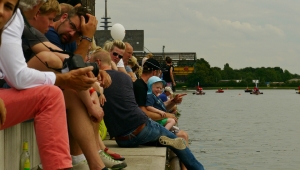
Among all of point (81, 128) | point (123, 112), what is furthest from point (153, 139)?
point (81, 128)

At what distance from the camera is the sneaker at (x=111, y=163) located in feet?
19.3

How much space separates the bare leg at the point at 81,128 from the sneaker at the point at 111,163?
0.63 meters

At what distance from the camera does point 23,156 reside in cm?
534

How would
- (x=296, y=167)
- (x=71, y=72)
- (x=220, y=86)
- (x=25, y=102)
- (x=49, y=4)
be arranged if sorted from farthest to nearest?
(x=220, y=86)
(x=296, y=167)
(x=49, y=4)
(x=71, y=72)
(x=25, y=102)

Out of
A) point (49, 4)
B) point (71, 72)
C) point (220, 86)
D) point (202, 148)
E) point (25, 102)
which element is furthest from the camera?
point (220, 86)

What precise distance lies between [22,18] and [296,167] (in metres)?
11.4

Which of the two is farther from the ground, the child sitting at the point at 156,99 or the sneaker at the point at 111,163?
the child sitting at the point at 156,99

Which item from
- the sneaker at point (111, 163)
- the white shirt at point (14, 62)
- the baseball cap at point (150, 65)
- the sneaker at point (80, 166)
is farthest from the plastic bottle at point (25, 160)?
the baseball cap at point (150, 65)

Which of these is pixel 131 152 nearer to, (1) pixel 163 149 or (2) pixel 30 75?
(1) pixel 163 149

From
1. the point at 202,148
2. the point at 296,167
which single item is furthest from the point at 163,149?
the point at 202,148

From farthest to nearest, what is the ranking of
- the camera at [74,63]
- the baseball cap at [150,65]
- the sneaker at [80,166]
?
the baseball cap at [150,65], the sneaker at [80,166], the camera at [74,63]

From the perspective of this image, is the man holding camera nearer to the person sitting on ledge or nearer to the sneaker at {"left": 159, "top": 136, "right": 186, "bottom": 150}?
the person sitting on ledge

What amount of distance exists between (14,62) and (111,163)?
6.03ft

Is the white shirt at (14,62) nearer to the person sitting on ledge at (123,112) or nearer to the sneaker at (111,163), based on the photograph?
the sneaker at (111,163)
